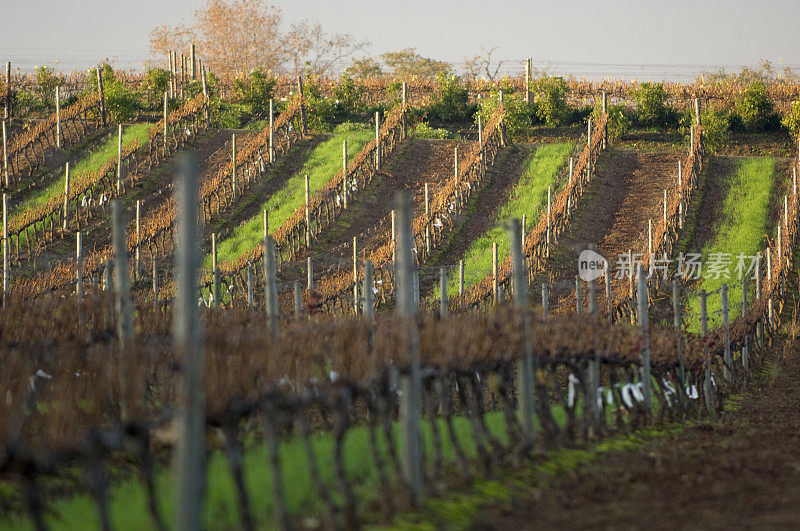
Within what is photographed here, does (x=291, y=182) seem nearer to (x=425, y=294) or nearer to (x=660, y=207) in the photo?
(x=425, y=294)

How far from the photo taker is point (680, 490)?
6777 millimetres

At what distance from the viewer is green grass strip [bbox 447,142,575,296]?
2258 cm

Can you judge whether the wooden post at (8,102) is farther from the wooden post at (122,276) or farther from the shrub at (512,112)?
the wooden post at (122,276)

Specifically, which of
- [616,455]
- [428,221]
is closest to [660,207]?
[428,221]

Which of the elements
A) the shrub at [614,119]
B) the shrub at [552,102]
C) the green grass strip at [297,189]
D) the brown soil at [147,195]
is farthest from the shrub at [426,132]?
the brown soil at [147,195]

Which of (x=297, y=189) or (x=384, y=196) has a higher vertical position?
(x=297, y=189)

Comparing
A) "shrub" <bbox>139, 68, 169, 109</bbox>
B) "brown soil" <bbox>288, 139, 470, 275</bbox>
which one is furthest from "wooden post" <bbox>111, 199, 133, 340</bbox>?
"shrub" <bbox>139, 68, 169, 109</bbox>

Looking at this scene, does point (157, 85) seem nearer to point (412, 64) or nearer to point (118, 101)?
point (118, 101)

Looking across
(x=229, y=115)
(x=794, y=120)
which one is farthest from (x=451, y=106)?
(x=794, y=120)

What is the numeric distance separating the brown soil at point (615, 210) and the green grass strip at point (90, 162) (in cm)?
1381

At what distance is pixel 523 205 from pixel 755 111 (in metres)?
12.0

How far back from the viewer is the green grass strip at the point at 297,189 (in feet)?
80.5

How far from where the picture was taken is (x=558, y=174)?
91.9ft

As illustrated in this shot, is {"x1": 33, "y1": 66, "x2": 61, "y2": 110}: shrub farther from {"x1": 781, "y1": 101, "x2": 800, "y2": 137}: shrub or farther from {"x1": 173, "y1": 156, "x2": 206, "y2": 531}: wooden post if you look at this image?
{"x1": 173, "y1": 156, "x2": 206, "y2": 531}: wooden post
